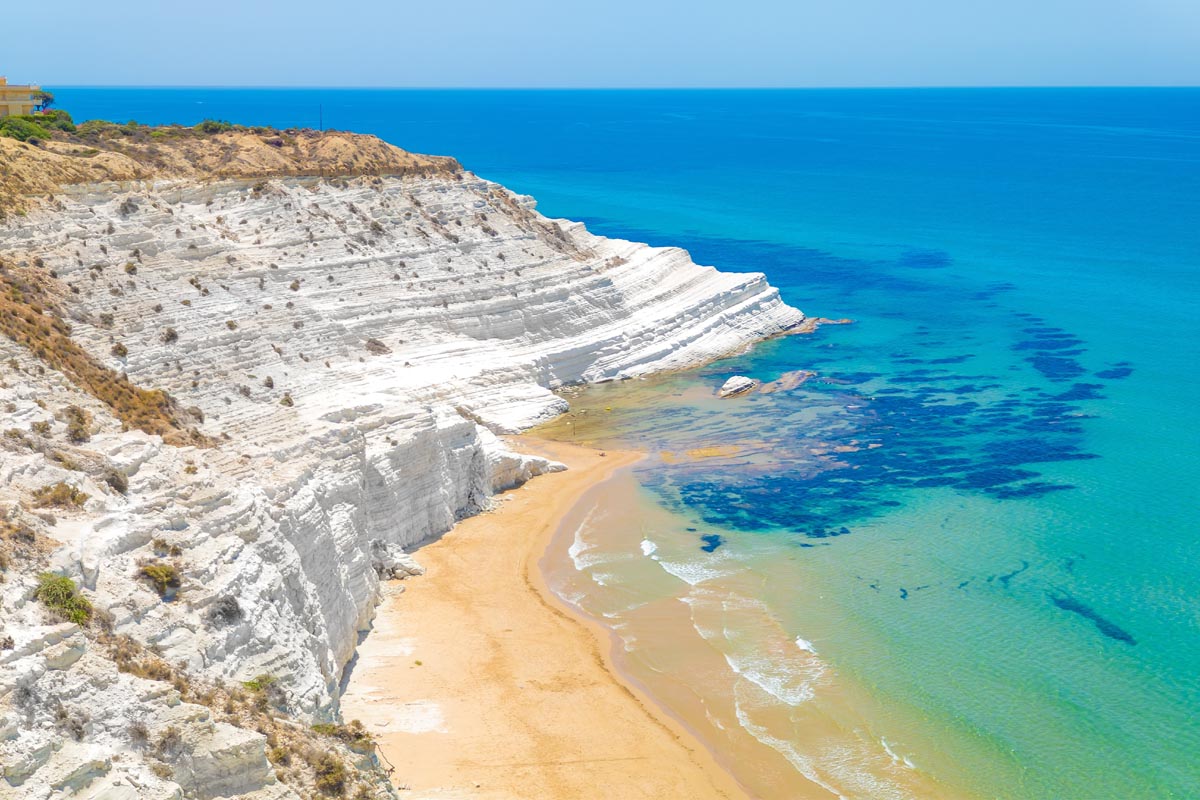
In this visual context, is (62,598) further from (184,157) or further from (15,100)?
(15,100)

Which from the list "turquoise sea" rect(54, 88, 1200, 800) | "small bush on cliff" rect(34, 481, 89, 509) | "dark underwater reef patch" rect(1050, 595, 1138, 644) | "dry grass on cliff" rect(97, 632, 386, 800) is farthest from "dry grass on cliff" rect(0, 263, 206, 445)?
"dark underwater reef patch" rect(1050, 595, 1138, 644)

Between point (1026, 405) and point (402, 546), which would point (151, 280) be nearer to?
point (402, 546)

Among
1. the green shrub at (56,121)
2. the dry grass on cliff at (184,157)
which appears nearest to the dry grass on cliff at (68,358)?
the dry grass on cliff at (184,157)

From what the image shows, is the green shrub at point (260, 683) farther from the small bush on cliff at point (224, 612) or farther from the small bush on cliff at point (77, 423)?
the small bush on cliff at point (77, 423)

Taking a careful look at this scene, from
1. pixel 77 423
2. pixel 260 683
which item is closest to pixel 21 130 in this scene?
pixel 77 423

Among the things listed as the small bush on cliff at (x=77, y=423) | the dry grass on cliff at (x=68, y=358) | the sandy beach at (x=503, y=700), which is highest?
the dry grass on cliff at (x=68, y=358)

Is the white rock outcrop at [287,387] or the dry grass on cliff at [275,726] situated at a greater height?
the white rock outcrop at [287,387]
